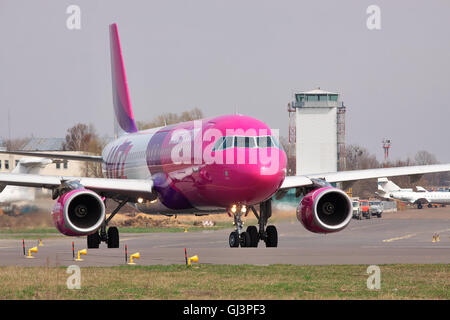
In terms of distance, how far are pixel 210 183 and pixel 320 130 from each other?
94053mm

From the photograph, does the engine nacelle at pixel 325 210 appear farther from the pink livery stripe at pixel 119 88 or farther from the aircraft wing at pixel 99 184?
the pink livery stripe at pixel 119 88

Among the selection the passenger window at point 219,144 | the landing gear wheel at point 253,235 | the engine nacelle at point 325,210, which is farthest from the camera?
the landing gear wheel at point 253,235

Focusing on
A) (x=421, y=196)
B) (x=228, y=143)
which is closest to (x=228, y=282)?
(x=228, y=143)

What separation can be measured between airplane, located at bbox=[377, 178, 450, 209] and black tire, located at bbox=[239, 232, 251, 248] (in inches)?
3506

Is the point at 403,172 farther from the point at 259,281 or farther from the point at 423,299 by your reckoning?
the point at 423,299

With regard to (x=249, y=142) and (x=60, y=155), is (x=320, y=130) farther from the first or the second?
(x=249, y=142)

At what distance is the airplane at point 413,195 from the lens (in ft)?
411

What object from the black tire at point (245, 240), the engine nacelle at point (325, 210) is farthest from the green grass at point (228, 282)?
the black tire at point (245, 240)

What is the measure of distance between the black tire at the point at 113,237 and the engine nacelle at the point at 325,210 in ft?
28.9

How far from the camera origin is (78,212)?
31594 mm

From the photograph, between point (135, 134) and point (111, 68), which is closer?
point (135, 134)
